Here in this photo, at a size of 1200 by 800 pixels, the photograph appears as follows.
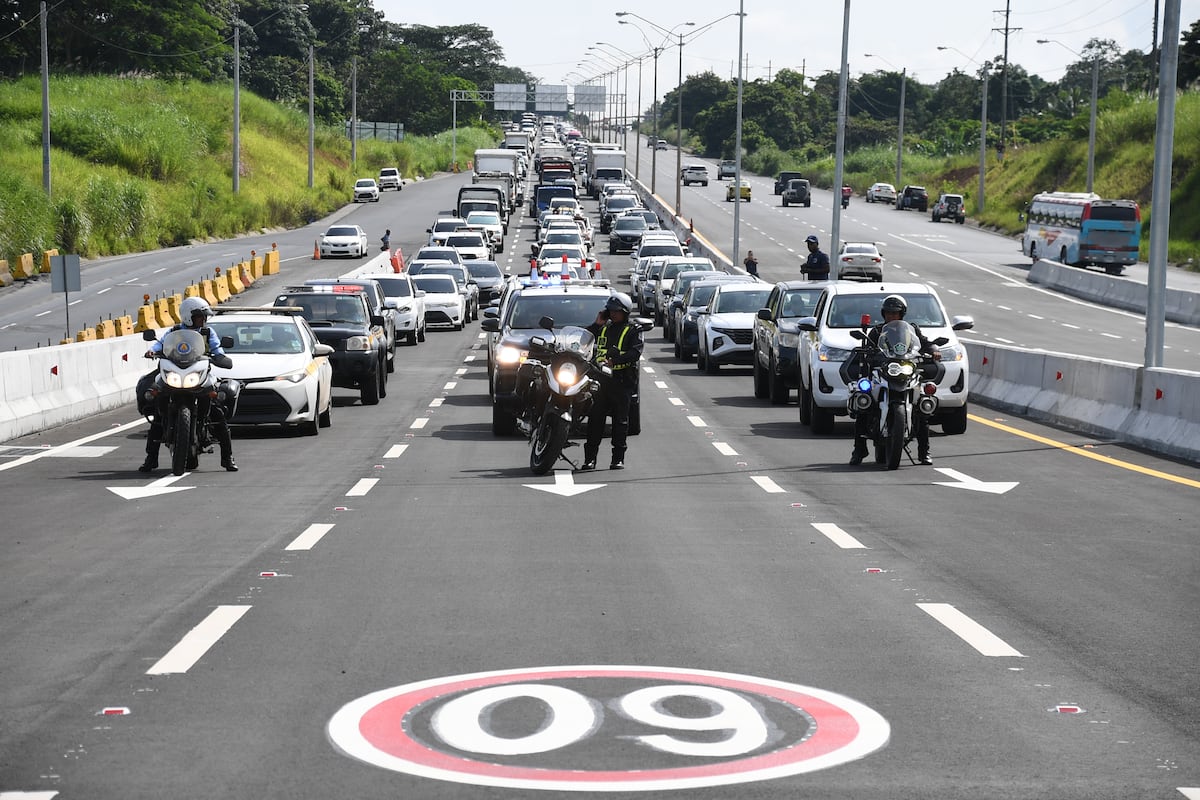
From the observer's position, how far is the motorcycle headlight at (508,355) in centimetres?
2045

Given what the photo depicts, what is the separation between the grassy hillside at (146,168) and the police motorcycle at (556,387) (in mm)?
51401

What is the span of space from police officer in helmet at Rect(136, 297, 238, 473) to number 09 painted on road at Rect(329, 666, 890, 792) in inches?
382

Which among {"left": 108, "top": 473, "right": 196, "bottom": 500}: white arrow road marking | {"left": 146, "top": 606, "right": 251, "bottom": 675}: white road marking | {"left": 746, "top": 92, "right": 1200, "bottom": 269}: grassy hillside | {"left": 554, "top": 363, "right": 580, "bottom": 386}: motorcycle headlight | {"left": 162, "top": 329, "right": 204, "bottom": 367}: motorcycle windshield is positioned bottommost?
{"left": 108, "top": 473, "right": 196, "bottom": 500}: white arrow road marking

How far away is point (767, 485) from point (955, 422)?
6.42 meters

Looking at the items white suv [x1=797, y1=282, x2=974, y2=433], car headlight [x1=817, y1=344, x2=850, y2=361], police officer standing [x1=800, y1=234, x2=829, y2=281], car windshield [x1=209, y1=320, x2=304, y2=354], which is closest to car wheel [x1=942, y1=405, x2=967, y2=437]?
white suv [x1=797, y1=282, x2=974, y2=433]

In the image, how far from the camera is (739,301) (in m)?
32.5

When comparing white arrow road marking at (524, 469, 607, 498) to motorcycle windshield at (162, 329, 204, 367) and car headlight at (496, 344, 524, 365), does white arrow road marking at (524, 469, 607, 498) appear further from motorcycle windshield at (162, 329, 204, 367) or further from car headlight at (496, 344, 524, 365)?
car headlight at (496, 344, 524, 365)

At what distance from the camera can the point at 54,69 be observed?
111875 millimetres

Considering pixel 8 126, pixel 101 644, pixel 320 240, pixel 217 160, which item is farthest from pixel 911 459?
pixel 217 160

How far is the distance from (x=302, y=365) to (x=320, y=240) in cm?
5584

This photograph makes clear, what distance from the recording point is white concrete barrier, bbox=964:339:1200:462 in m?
18.8

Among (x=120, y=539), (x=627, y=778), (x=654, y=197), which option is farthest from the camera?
(x=654, y=197)

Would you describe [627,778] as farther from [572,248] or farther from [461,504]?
[572,248]

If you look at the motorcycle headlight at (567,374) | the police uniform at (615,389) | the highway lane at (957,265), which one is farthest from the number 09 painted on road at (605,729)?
the highway lane at (957,265)
